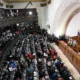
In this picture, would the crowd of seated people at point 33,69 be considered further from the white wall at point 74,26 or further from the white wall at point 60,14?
the white wall at point 60,14

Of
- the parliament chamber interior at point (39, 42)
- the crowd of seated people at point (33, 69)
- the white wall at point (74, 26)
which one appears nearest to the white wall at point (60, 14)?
the parliament chamber interior at point (39, 42)

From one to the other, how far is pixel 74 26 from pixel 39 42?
3.30m

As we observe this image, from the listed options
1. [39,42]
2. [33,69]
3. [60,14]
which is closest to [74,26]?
[60,14]

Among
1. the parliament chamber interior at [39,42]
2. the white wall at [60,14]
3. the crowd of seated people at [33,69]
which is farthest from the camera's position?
the white wall at [60,14]

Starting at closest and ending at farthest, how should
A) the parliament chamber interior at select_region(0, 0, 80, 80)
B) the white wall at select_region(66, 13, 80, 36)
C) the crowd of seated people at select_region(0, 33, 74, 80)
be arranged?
the crowd of seated people at select_region(0, 33, 74, 80) < the parliament chamber interior at select_region(0, 0, 80, 80) < the white wall at select_region(66, 13, 80, 36)

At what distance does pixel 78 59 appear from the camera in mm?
8586

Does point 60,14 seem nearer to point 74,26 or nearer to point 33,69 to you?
point 74,26

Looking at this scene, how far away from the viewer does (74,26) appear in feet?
45.5

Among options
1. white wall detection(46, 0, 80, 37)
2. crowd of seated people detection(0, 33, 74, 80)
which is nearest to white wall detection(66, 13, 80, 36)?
white wall detection(46, 0, 80, 37)

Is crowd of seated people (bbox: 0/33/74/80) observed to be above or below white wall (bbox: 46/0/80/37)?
below

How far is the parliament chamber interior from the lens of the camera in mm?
7812

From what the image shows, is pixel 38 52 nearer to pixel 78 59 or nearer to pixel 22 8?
pixel 78 59

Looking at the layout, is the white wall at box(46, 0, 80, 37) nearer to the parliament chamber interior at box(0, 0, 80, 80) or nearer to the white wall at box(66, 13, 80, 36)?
the parliament chamber interior at box(0, 0, 80, 80)

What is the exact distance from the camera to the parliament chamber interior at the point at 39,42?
25.6 feet
